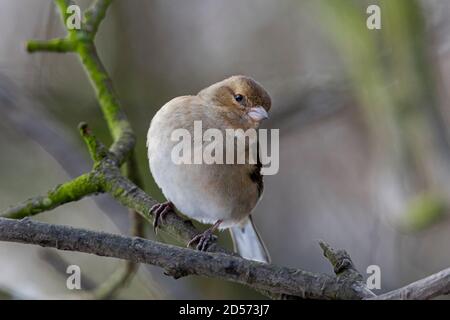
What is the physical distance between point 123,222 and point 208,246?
96 cm

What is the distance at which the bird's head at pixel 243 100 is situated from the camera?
2674 mm

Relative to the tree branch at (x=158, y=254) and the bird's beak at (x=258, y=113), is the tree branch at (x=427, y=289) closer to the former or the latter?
the tree branch at (x=158, y=254)

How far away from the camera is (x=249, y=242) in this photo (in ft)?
9.87

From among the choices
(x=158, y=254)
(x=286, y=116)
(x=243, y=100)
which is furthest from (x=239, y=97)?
(x=286, y=116)

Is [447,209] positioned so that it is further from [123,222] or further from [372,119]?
[123,222]

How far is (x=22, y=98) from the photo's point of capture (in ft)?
12.1

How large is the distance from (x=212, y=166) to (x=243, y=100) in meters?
0.33

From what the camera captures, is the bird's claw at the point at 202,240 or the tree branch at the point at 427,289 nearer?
the tree branch at the point at 427,289

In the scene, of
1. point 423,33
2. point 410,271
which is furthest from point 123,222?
point 423,33

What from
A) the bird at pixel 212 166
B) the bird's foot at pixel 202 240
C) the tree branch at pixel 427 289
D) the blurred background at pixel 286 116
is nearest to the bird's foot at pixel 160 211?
the bird at pixel 212 166

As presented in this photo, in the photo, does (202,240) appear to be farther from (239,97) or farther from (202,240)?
(239,97)

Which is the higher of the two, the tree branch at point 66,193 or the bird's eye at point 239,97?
the bird's eye at point 239,97
